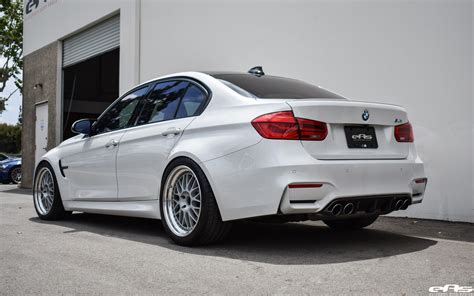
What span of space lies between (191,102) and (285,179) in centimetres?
136

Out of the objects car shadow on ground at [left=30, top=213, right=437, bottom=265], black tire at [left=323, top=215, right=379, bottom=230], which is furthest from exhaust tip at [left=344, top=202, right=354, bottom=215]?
black tire at [left=323, top=215, right=379, bottom=230]

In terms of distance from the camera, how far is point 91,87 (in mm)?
21375

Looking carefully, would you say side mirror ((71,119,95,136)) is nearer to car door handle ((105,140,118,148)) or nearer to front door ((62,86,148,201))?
front door ((62,86,148,201))

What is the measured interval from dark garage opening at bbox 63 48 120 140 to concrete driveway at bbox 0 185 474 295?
13.5 meters

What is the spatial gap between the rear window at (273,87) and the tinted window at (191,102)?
21 cm

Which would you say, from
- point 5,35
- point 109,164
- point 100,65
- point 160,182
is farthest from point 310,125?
point 5,35

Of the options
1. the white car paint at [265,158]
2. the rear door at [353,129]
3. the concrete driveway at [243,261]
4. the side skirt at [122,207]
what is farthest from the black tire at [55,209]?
the rear door at [353,129]

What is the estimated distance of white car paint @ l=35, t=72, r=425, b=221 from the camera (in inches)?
139

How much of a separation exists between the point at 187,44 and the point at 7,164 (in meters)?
12.8

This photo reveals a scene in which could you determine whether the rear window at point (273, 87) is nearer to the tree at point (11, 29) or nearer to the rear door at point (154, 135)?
the rear door at point (154, 135)

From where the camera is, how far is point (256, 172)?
3.59 meters

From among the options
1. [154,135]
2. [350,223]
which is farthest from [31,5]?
[350,223]

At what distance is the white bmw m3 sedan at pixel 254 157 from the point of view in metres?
3.57

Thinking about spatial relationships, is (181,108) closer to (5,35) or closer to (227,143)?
(227,143)
